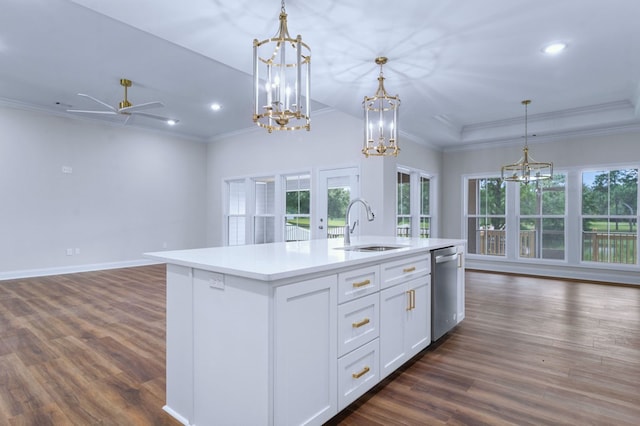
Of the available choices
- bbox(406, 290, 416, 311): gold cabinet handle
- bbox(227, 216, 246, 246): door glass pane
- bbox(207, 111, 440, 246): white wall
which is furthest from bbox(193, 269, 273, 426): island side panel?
bbox(227, 216, 246, 246): door glass pane

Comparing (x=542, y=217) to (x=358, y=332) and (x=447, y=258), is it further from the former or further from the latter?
(x=358, y=332)

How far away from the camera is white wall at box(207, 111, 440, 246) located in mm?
5590

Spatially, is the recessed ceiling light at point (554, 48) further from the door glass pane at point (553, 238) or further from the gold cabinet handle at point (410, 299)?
the door glass pane at point (553, 238)

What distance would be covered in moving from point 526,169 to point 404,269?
389 centimetres

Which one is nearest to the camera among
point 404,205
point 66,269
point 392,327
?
point 392,327

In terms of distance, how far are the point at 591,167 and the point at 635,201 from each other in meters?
0.84

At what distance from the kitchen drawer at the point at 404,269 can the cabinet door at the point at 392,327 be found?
0.05 m

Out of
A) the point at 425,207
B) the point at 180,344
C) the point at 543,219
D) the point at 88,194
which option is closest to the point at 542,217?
the point at 543,219

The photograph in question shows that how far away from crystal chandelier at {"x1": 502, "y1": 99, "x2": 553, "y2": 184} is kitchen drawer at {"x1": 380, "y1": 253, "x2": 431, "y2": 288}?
344 centimetres

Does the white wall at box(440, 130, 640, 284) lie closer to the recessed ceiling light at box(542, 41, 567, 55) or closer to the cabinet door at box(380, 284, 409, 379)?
the recessed ceiling light at box(542, 41, 567, 55)

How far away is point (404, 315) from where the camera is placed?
2.51 metres

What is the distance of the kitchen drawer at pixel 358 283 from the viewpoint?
192cm

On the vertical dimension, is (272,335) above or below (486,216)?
below

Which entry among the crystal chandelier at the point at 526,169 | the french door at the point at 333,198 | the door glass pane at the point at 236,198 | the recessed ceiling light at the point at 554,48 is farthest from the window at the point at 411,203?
the door glass pane at the point at 236,198
